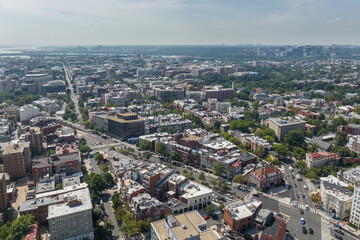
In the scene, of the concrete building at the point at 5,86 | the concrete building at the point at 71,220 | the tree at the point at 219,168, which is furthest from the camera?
the concrete building at the point at 5,86

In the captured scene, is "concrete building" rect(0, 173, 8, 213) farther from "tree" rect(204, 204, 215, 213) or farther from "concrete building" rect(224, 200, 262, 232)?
"concrete building" rect(224, 200, 262, 232)

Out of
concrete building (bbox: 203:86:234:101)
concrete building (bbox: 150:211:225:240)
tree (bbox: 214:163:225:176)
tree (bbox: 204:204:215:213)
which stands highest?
concrete building (bbox: 203:86:234:101)

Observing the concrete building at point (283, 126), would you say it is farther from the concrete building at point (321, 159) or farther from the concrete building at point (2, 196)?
the concrete building at point (2, 196)

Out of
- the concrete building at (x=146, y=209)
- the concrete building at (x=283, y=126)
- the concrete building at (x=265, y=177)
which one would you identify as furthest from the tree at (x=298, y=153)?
the concrete building at (x=146, y=209)

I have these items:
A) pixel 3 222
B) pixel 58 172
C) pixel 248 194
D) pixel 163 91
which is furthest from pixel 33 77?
pixel 248 194

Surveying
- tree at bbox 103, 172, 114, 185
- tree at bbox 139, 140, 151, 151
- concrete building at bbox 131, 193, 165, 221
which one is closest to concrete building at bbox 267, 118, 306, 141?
tree at bbox 139, 140, 151, 151

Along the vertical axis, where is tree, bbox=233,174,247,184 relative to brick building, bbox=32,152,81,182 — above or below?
below
